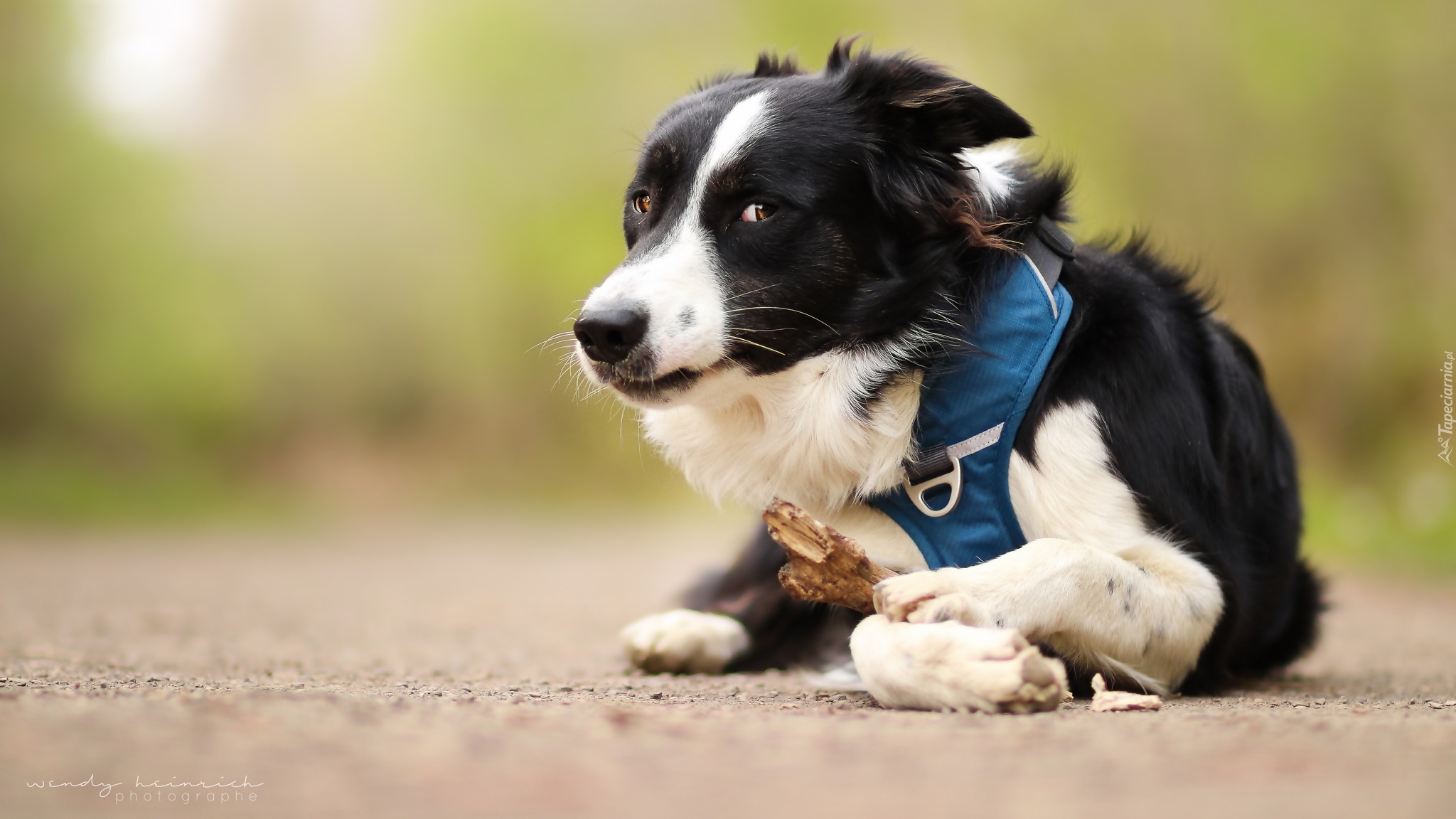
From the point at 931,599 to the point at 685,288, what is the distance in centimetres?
90

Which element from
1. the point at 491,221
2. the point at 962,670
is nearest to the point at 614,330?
the point at 962,670

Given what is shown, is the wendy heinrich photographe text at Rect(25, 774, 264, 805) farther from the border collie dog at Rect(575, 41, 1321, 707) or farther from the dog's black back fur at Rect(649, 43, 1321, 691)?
the dog's black back fur at Rect(649, 43, 1321, 691)

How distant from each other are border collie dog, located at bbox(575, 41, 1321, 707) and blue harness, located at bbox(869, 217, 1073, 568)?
0.04 metres

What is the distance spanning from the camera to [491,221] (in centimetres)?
1666

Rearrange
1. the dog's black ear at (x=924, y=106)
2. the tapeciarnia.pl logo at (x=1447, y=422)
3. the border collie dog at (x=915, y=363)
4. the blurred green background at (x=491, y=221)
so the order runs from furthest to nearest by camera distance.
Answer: the blurred green background at (x=491, y=221)
the tapeciarnia.pl logo at (x=1447, y=422)
the dog's black ear at (x=924, y=106)
the border collie dog at (x=915, y=363)

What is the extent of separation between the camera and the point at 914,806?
1542mm

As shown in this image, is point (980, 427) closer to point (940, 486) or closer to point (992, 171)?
point (940, 486)

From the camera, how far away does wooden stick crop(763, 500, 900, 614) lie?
253 cm

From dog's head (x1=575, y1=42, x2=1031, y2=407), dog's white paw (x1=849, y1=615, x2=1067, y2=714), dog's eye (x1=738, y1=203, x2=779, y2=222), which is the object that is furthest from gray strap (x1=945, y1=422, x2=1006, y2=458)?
dog's eye (x1=738, y1=203, x2=779, y2=222)

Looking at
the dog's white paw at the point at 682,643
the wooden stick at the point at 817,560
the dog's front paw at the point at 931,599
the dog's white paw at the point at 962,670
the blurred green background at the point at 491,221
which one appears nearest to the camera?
the dog's white paw at the point at 962,670

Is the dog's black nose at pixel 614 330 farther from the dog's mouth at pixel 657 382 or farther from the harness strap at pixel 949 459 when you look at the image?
the harness strap at pixel 949 459

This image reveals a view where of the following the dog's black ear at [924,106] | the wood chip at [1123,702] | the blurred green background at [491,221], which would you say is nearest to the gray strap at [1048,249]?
the dog's black ear at [924,106]

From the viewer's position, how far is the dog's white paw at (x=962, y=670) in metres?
2.21

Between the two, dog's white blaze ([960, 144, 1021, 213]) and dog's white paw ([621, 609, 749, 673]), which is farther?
dog's white paw ([621, 609, 749, 673])
